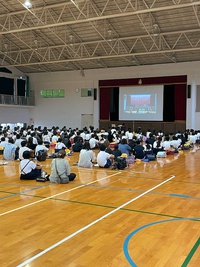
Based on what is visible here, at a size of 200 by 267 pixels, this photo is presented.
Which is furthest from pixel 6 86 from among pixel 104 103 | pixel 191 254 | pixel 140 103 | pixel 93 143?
pixel 191 254

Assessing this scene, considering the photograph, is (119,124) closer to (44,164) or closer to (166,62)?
(166,62)

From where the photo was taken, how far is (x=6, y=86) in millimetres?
28047

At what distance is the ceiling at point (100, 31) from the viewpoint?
16688 mm

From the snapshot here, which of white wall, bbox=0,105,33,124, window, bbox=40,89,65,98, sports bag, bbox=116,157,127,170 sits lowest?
sports bag, bbox=116,157,127,170

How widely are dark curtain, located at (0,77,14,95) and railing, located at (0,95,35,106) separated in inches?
29.3

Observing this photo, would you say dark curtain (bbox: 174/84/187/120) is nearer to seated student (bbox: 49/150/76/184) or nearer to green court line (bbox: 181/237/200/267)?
seated student (bbox: 49/150/76/184)

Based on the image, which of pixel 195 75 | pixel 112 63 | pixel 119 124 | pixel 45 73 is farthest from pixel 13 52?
pixel 195 75

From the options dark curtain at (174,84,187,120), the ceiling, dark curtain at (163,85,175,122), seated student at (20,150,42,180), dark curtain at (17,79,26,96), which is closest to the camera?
seated student at (20,150,42,180)

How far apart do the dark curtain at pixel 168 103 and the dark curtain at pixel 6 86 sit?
13968 millimetres

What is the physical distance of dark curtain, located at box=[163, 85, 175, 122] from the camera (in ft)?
80.5

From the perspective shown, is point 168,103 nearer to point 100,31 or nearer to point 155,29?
point 155,29

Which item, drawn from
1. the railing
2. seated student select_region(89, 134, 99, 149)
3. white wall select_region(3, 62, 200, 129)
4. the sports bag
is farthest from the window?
the sports bag

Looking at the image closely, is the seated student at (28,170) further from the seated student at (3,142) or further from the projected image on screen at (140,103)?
the projected image on screen at (140,103)

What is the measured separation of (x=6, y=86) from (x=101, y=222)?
83.3 feet
